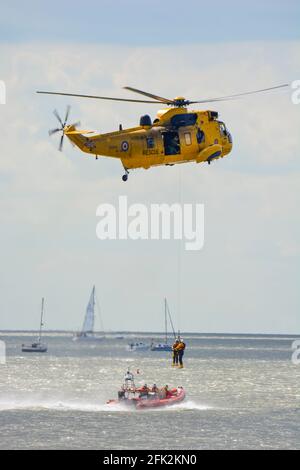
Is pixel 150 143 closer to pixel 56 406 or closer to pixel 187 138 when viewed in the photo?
pixel 187 138

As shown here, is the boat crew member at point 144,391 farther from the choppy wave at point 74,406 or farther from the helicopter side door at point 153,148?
the helicopter side door at point 153,148

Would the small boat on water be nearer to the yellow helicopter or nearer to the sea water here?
the sea water

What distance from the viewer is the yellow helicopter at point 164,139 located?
69750 millimetres

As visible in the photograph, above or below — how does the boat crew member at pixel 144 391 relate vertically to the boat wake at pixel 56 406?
above

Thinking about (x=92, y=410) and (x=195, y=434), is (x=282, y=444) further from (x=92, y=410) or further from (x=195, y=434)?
(x=92, y=410)

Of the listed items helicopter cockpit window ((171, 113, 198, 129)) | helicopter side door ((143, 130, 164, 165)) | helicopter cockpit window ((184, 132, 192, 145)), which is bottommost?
helicopter side door ((143, 130, 164, 165))

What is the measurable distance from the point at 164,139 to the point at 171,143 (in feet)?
1.76

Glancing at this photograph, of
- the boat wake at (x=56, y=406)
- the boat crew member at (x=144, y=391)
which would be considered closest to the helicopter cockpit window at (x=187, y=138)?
the boat crew member at (x=144, y=391)

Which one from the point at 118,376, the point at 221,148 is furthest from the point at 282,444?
the point at 118,376

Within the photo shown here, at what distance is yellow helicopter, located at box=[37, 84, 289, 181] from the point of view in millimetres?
69750

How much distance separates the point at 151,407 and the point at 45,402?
15136mm

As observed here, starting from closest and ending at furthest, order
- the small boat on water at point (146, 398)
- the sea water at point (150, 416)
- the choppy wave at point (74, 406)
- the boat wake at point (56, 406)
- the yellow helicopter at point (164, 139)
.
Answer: the yellow helicopter at point (164, 139) → the sea water at point (150, 416) → the small boat on water at point (146, 398) → the choppy wave at point (74, 406) → the boat wake at point (56, 406)

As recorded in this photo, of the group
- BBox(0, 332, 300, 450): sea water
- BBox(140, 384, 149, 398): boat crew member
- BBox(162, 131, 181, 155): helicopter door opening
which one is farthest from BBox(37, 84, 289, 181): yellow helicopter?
BBox(140, 384, 149, 398): boat crew member

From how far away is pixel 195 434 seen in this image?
90.4 metres
